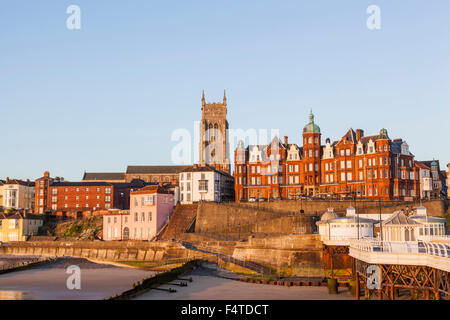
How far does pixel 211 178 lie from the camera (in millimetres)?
105500

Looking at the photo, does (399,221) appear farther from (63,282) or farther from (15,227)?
(15,227)

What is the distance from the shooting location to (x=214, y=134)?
15825 centimetres

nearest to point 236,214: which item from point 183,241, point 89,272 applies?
point 183,241

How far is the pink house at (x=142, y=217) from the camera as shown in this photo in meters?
95.6

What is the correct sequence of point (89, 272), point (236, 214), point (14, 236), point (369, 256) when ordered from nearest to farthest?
point (369, 256) < point (89, 272) < point (236, 214) < point (14, 236)

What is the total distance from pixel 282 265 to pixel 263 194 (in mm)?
46394

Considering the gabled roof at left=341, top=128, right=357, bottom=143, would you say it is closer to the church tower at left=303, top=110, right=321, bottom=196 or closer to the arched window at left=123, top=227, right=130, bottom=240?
the church tower at left=303, top=110, right=321, bottom=196

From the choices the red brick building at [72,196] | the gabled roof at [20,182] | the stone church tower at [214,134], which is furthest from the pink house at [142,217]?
the gabled roof at [20,182]

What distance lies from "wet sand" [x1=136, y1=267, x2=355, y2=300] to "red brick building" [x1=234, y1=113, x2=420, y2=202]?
4436 centimetres

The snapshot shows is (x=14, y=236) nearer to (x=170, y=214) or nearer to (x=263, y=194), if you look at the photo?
(x=170, y=214)

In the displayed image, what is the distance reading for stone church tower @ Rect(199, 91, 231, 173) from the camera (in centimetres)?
15445

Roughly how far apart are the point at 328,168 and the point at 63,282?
59.4m

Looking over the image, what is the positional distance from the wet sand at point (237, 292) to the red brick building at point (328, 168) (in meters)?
44.4

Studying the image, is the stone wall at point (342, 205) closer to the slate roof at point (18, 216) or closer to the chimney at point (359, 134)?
the chimney at point (359, 134)
